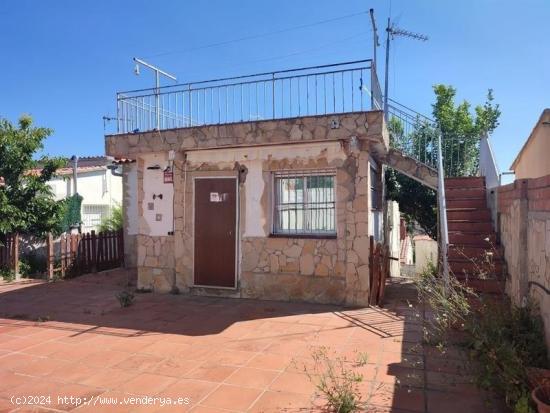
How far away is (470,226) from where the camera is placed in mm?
8000

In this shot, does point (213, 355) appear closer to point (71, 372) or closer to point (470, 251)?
point (71, 372)

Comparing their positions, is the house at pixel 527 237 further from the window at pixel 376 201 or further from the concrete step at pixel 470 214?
the window at pixel 376 201

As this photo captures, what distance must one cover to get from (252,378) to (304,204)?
4.18 m

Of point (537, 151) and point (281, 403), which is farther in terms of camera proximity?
point (537, 151)

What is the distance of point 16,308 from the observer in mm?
7840

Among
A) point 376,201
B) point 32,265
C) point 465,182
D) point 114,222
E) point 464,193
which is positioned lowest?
point 32,265

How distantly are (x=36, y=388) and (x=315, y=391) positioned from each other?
2656 millimetres

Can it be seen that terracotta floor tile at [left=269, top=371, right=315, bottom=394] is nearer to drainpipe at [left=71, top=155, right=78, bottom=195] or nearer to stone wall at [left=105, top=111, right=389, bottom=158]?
stone wall at [left=105, top=111, right=389, bottom=158]

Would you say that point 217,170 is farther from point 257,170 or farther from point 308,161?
point 308,161

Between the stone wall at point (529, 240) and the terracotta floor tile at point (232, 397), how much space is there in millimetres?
2684

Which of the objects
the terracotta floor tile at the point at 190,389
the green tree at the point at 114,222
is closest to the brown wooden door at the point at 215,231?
the terracotta floor tile at the point at 190,389

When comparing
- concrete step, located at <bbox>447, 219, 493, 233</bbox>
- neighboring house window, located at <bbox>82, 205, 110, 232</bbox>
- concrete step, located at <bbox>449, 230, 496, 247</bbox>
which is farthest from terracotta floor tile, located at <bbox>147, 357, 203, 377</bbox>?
neighboring house window, located at <bbox>82, 205, 110, 232</bbox>


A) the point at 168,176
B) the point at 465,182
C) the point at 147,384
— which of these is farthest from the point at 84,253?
the point at 465,182

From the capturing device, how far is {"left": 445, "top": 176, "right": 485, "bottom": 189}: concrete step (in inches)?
365
